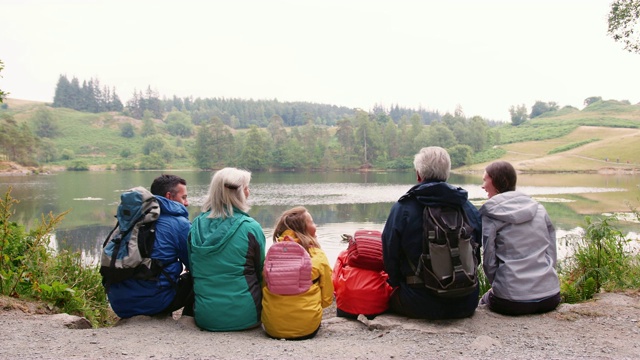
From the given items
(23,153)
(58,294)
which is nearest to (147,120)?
(23,153)

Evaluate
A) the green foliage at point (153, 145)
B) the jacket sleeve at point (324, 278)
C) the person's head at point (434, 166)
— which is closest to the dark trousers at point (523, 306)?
the person's head at point (434, 166)

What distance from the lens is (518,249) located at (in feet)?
12.9

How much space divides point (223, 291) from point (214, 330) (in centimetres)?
36

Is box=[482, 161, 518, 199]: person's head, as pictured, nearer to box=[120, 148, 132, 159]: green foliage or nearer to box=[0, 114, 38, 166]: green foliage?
box=[0, 114, 38, 166]: green foliage

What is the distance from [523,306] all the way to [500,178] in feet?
3.80

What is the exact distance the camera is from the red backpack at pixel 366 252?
402 centimetres

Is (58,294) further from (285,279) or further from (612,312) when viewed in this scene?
(612,312)

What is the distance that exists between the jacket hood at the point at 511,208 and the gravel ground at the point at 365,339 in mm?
893

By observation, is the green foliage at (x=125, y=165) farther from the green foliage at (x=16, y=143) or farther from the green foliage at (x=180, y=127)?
the green foliage at (x=180, y=127)

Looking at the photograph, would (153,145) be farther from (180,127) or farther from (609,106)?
(609,106)

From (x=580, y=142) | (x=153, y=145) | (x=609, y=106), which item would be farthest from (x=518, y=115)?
(x=153, y=145)

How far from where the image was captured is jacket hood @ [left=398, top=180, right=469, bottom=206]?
11.7 feet

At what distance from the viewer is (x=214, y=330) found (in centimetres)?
381

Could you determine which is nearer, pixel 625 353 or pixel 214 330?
pixel 625 353
